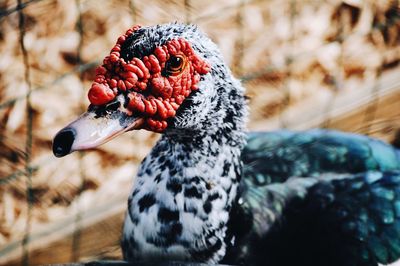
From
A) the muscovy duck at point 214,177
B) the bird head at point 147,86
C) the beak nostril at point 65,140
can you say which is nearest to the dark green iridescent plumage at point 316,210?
the muscovy duck at point 214,177

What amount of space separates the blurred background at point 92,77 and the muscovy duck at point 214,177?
24.3 inches

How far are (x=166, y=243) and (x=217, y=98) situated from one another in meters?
0.34

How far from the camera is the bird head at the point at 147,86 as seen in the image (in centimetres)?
146

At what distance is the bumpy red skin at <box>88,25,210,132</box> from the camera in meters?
1.48

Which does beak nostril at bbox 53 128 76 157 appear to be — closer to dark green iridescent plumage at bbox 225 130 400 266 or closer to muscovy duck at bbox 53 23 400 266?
muscovy duck at bbox 53 23 400 266

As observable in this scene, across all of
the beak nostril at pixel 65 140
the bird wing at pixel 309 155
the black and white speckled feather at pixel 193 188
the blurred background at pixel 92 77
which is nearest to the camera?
the beak nostril at pixel 65 140

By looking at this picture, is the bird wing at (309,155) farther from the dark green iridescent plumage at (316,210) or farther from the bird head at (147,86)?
the bird head at (147,86)

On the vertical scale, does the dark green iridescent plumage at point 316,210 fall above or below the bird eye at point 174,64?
below

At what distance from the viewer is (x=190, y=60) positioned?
154 centimetres

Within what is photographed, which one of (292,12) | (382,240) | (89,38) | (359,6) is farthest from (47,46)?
(382,240)

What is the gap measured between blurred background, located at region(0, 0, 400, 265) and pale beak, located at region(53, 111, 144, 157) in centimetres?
89

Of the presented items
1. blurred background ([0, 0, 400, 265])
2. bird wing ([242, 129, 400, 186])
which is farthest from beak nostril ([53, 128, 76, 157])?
blurred background ([0, 0, 400, 265])

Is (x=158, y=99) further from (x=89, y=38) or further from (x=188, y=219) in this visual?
(x=89, y=38)

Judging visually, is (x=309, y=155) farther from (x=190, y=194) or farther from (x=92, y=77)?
(x=92, y=77)
